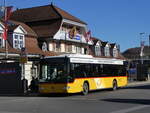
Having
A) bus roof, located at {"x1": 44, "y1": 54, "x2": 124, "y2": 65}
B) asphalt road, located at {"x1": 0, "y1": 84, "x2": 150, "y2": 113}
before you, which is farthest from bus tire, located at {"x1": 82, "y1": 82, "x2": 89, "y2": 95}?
asphalt road, located at {"x1": 0, "y1": 84, "x2": 150, "y2": 113}

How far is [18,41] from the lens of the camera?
139 ft

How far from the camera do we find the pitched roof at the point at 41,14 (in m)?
51.4

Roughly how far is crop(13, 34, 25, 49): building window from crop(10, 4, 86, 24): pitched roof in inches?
345

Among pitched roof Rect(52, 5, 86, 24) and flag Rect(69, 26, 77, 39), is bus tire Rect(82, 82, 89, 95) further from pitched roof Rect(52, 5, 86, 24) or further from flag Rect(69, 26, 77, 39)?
flag Rect(69, 26, 77, 39)

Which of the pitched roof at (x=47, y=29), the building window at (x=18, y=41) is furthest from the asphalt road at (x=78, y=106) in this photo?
the pitched roof at (x=47, y=29)

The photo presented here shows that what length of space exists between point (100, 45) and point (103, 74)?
35492mm

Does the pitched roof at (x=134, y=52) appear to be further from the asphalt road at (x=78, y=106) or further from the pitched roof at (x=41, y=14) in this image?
the asphalt road at (x=78, y=106)

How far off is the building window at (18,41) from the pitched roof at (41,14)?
28.7ft

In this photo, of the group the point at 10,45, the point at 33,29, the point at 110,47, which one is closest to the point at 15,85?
the point at 10,45

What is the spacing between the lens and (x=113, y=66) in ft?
104

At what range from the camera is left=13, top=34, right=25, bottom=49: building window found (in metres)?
41.7

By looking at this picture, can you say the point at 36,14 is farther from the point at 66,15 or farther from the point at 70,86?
the point at 70,86

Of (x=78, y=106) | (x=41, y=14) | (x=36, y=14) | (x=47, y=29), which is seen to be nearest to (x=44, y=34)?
(x=47, y=29)

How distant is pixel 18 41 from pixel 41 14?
11.4 meters
